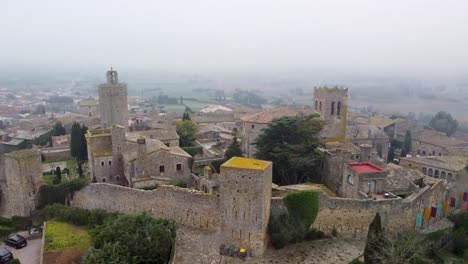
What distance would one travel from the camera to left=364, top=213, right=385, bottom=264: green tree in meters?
17.6

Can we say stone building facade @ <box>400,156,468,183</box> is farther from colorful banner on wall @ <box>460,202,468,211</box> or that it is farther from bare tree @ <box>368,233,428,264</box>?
bare tree @ <box>368,233,428,264</box>

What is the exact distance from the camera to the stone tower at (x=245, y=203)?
17516mm

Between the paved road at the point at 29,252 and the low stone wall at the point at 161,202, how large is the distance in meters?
3.46

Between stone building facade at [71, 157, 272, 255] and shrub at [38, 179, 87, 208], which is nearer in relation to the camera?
stone building facade at [71, 157, 272, 255]

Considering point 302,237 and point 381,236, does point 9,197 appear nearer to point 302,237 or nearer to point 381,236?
point 302,237

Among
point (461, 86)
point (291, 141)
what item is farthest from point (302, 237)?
point (461, 86)

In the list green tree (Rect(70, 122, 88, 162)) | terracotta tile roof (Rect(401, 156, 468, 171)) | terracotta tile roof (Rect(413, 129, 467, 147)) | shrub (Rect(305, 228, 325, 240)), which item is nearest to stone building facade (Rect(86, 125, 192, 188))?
green tree (Rect(70, 122, 88, 162))

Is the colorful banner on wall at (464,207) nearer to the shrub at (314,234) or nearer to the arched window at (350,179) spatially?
the arched window at (350,179)

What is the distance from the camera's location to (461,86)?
412 ft

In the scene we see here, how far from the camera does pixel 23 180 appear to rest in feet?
75.6

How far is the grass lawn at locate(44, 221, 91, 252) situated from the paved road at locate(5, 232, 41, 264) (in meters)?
0.91

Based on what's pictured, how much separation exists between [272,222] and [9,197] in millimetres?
16881

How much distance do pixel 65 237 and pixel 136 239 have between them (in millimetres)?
5366

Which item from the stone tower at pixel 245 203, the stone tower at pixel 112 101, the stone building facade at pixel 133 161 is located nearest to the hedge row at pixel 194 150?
the stone building facade at pixel 133 161
